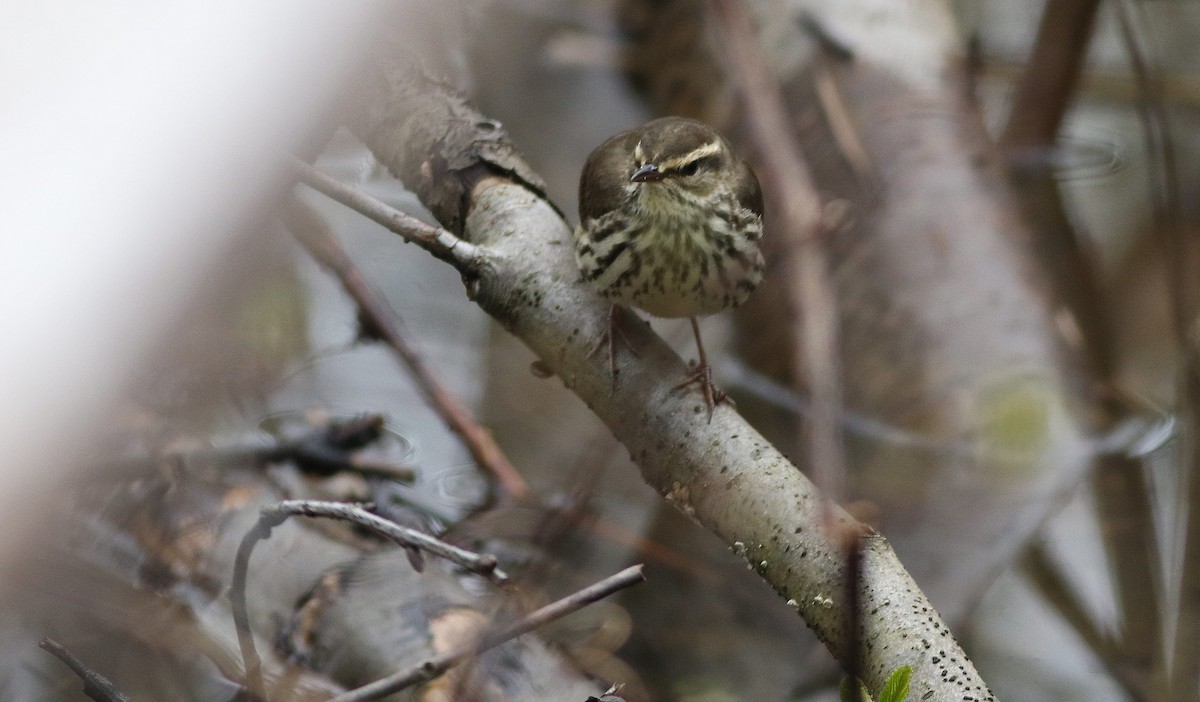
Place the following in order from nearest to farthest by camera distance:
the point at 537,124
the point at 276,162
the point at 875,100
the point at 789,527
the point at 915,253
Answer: the point at 276,162, the point at 789,527, the point at 915,253, the point at 875,100, the point at 537,124

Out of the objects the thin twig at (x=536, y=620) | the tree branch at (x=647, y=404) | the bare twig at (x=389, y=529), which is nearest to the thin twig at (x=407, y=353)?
the tree branch at (x=647, y=404)

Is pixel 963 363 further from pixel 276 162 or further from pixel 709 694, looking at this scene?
pixel 276 162

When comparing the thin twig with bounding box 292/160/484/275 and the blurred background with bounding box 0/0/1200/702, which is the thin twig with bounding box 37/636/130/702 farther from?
the thin twig with bounding box 292/160/484/275

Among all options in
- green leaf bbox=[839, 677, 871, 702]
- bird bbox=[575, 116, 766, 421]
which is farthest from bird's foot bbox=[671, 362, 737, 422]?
green leaf bbox=[839, 677, 871, 702]

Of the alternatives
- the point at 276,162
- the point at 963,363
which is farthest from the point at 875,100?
the point at 276,162

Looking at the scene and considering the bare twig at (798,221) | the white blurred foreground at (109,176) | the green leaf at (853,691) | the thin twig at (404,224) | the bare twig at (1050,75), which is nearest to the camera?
the white blurred foreground at (109,176)

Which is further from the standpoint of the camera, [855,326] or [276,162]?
[855,326]

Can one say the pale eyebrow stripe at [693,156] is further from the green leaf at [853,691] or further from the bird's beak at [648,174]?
the green leaf at [853,691]
